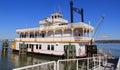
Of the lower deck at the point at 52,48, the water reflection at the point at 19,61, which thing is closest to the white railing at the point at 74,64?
the lower deck at the point at 52,48

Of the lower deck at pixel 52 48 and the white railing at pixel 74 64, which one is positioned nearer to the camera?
the white railing at pixel 74 64

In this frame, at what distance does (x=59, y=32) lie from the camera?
30.0 metres

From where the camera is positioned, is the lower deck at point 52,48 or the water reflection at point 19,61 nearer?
the water reflection at point 19,61

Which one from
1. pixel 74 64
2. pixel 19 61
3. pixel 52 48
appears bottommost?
pixel 19 61

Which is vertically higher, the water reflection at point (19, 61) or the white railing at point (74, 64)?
the white railing at point (74, 64)

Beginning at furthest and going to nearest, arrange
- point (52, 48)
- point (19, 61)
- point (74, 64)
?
1. point (52, 48)
2. point (19, 61)
3. point (74, 64)

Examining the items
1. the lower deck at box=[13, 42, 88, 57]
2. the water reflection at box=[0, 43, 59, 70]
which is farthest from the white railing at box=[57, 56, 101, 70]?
the water reflection at box=[0, 43, 59, 70]

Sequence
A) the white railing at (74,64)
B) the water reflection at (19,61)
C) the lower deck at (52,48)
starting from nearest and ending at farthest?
the white railing at (74,64) < the water reflection at (19,61) < the lower deck at (52,48)

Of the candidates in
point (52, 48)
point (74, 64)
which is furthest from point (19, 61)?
point (74, 64)

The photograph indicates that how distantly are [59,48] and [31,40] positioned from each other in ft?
32.8

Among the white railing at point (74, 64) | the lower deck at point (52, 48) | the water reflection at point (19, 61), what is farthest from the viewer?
the lower deck at point (52, 48)

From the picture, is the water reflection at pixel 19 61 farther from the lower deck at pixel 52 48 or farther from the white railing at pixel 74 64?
the white railing at pixel 74 64

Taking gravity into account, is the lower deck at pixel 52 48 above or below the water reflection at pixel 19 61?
above

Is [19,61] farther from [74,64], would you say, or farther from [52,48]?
[74,64]
